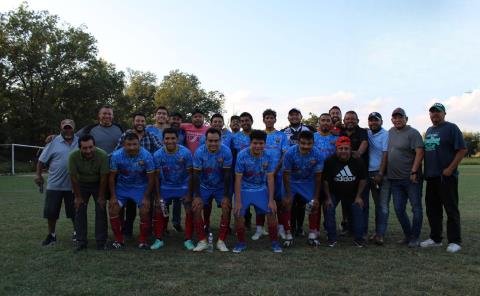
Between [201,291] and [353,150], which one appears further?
[353,150]

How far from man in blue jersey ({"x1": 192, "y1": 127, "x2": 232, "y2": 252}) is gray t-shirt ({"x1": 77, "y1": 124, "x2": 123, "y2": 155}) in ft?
5.16

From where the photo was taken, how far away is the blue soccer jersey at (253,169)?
6.29m

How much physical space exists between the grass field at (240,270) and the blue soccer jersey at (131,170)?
0.83 metres

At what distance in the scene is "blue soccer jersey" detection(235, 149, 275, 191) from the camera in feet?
20.6

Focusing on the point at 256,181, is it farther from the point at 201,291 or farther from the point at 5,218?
the point at 5,218

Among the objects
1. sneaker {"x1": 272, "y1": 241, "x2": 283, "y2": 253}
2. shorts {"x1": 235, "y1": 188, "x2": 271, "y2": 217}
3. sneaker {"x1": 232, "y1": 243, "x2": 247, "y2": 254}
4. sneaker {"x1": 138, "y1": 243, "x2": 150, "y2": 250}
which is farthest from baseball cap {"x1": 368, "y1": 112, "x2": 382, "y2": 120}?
sneaker {"x1": 138, "y1": 243, "x2": 150, "y2": 250}

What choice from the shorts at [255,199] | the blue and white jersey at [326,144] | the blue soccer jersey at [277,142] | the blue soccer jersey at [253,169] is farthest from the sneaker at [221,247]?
the blue and white jersey at [326,144]

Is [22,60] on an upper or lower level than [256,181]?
upper

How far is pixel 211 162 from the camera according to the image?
6.40 meters

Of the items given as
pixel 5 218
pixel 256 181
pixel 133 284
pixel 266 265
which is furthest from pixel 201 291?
pixel 5 218

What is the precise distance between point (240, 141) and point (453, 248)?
3.66m

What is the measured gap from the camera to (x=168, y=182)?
6.73 m

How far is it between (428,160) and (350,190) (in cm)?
122

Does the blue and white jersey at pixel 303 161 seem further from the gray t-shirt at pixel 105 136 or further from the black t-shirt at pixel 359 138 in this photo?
the gray t-shirt at pixel 105 136
